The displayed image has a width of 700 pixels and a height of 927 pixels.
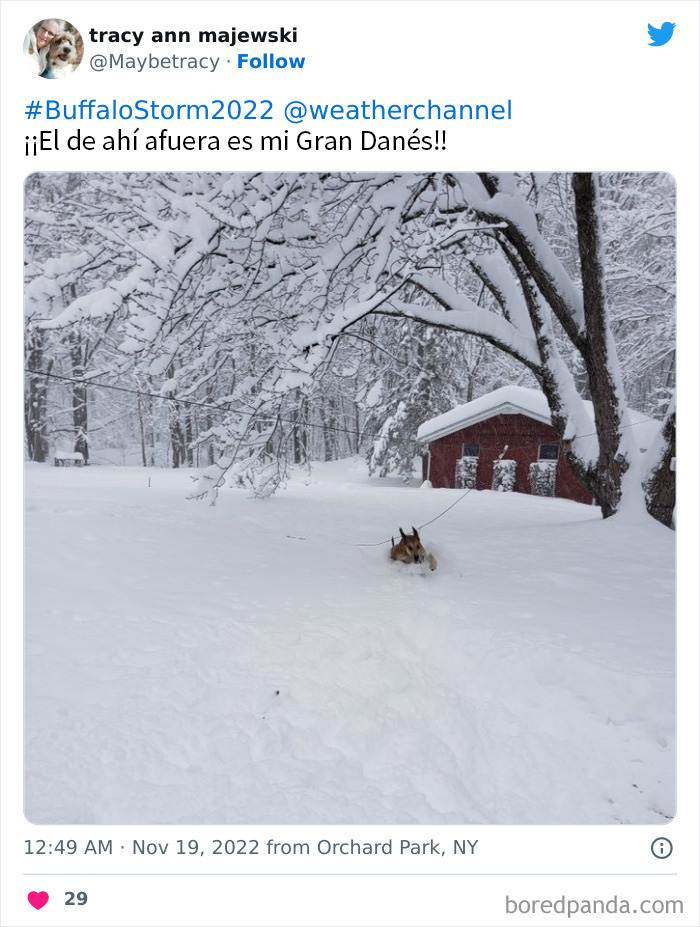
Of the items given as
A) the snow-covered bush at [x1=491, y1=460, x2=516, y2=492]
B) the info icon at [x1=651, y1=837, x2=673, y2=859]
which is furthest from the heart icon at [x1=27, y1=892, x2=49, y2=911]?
the snow-covered bush at [x1=491, y1=460, x2=516, y2=492]

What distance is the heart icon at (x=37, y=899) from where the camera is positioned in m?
1.75

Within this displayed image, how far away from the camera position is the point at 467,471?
1745 cm

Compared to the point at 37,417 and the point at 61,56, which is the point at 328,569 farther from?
the point at 37,417

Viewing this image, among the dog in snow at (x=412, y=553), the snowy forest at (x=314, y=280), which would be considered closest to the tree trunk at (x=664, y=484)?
the snowy forest at (x=314, y=280)

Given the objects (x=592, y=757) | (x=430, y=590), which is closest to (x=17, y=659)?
(x=592, y=757)

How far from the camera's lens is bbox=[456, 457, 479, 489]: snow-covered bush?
17375 mm

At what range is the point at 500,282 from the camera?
318 inches

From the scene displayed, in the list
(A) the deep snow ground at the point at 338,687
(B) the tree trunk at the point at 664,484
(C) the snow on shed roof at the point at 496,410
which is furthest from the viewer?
(C) the snow on shed roof at the point at 496,410

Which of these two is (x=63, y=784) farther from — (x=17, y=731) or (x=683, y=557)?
(x=683, y=557)

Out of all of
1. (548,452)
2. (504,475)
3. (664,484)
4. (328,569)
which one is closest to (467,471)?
(504,475)

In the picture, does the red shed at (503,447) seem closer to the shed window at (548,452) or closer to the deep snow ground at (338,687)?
the shed window at (548,452)

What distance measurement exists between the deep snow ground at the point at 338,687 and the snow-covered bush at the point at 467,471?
457 inches

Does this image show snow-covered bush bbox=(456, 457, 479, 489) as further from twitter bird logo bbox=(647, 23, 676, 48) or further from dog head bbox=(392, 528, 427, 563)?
twitter bird logo bbox=(647, 23, 676, 48)

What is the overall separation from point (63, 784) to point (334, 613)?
2.30m
